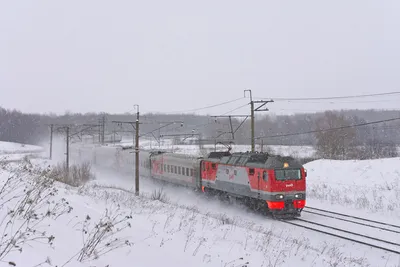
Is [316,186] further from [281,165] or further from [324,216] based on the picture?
[281,165]

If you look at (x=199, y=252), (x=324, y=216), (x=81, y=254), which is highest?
(x=81, y=254)

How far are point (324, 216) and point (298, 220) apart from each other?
184 cm

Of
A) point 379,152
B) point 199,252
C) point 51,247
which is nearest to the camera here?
point 51,247

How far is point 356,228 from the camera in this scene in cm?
1573

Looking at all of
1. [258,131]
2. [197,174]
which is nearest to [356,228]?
[197,174]

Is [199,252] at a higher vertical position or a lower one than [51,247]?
lower

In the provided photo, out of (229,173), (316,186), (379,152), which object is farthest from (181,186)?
(379,152)

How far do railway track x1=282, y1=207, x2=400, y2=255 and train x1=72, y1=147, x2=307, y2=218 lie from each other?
1141mm

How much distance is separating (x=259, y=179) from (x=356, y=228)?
187 inches

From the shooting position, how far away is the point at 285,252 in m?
10.0

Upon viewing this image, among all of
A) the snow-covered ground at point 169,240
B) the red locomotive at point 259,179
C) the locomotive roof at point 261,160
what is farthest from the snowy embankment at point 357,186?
the locomotive roof at point 261,160

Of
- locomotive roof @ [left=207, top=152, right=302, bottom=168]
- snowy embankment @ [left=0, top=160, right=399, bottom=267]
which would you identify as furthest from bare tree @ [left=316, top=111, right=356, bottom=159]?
snowy embankment @ [left=0, top=160, right=399, bottom=267]

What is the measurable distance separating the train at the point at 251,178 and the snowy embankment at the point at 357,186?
4373 mm

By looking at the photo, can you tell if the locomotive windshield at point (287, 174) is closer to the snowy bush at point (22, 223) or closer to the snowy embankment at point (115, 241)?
the snowy embankment at point (115, 241)
